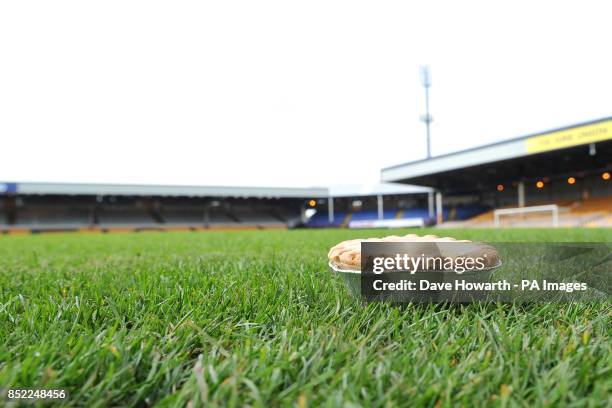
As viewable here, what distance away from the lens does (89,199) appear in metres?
26.8

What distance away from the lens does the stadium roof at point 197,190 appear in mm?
22328

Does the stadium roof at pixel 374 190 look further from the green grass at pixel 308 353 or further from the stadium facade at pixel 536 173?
the green grass at pixel 308 353

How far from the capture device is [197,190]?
1043 inches

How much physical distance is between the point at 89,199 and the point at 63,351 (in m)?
30.6

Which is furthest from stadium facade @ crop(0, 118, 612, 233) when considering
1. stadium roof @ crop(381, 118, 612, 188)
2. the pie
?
the pie

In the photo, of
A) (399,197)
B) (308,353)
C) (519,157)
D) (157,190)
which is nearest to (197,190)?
(157,190)

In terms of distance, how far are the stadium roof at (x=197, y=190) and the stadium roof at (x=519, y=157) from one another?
6833mm

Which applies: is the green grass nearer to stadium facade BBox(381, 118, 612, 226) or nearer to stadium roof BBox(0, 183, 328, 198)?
stadium facade BBox(381, 118, 612, 226)

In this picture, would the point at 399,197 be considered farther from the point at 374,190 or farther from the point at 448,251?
the point at 448,251

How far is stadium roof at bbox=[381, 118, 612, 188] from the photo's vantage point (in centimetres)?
1270

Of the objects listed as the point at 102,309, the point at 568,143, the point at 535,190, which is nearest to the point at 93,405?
the point at 102,309

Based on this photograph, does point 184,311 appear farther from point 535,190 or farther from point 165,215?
point 165,215

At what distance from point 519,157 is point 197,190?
20.8 m

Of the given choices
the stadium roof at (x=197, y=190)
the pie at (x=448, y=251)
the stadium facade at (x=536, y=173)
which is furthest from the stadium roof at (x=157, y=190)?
the pie at (x=448, y=251)
